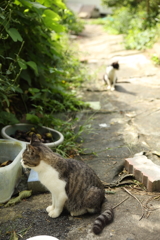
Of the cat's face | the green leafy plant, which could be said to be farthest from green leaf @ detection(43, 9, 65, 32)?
the cat's face

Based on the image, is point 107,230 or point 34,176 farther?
point 34,176

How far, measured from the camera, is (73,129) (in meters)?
4.07

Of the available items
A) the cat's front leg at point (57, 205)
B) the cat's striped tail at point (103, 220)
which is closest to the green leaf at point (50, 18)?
the cat's front leg at point (57, 205)

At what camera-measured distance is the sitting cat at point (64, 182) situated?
7.59 ft

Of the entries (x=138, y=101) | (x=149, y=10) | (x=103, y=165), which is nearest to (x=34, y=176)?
(x=103, y=165)

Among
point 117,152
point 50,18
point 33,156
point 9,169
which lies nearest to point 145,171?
point 117,152

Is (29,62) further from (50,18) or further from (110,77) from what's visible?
(110,77)

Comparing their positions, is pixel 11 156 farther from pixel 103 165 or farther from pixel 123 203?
pixel 123 203

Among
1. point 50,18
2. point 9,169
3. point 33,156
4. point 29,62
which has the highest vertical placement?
point 50,18

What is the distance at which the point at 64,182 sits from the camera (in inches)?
91.9

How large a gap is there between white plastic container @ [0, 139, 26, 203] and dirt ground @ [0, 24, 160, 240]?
0.52ft

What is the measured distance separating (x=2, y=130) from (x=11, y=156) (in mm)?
395

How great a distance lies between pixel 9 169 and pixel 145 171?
126cm

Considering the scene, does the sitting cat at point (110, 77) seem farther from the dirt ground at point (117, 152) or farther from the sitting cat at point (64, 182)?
the sitting cat at point (64, 182)
